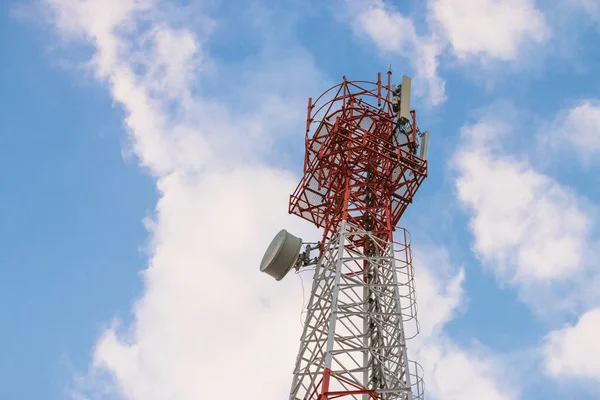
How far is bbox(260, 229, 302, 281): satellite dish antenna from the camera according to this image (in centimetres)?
2358

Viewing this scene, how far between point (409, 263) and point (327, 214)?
411 cm

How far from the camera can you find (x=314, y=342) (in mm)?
20828

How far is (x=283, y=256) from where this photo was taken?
23.6 metres

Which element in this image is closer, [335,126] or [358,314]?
[358,314]

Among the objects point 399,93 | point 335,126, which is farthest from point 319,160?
point 399,93

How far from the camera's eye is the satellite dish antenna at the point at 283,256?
23.6 m

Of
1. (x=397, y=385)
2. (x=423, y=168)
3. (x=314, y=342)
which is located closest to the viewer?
(x=397, y=385)

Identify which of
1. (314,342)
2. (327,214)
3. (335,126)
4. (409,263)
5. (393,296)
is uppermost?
(335,126)

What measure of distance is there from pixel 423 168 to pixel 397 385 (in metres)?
8.84

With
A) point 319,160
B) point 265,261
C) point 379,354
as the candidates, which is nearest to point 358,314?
point 379,354

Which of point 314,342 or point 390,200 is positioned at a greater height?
point 390,200

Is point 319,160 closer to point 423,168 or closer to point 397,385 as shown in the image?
point 423,168

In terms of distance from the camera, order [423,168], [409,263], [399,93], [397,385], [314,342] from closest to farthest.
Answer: [397,385]
[314,342]
[409,263]
[423,168]
[399,93]

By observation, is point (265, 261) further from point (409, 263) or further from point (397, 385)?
point (397, 385)
